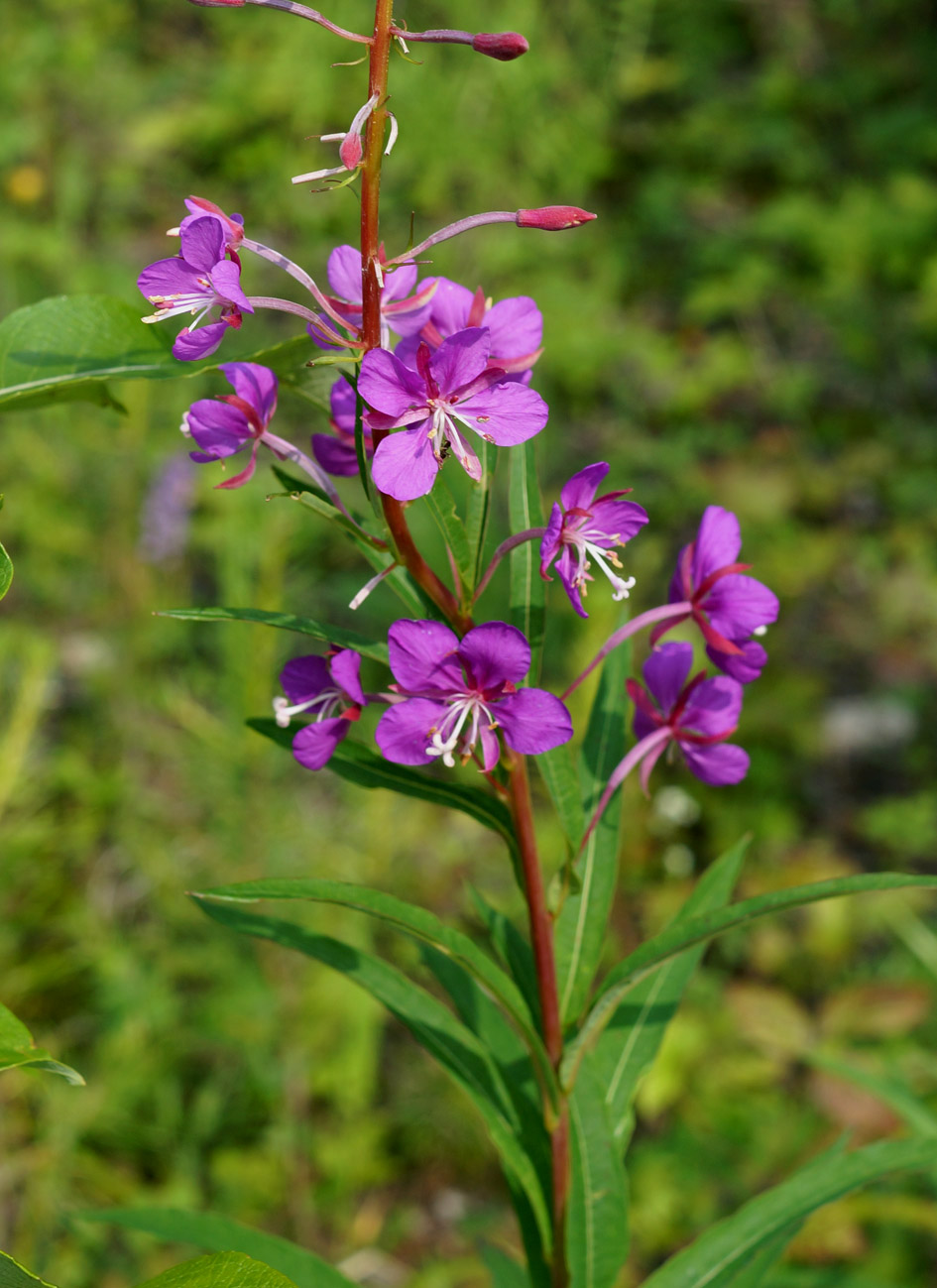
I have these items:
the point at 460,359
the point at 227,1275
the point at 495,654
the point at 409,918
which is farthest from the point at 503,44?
the point at 227,1275

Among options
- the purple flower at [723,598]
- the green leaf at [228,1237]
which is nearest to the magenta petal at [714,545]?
the purple flower at [723,598]

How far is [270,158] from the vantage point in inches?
215

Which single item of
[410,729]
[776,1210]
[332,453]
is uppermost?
[332,453]

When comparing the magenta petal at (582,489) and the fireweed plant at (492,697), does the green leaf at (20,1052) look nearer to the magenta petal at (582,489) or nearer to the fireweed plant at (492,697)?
the fireweed plant at (492,697)

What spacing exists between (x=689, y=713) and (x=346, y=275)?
0.49 metres

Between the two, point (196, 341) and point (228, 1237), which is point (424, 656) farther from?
point (228, 1237)

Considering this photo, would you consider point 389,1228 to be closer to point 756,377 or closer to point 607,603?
point 607,603

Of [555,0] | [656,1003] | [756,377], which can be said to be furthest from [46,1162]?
[555,0]

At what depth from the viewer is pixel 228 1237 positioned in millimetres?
1058

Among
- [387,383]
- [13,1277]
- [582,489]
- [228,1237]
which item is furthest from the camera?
[228,1237]

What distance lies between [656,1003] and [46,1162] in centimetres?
182

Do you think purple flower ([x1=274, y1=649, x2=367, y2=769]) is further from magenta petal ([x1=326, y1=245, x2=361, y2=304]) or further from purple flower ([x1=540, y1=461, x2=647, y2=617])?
magenta petal ([x1=326, y1=245, x2=361, y2=304])

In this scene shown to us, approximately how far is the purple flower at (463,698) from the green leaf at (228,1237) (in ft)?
1.80

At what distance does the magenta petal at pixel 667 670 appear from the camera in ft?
3.26
